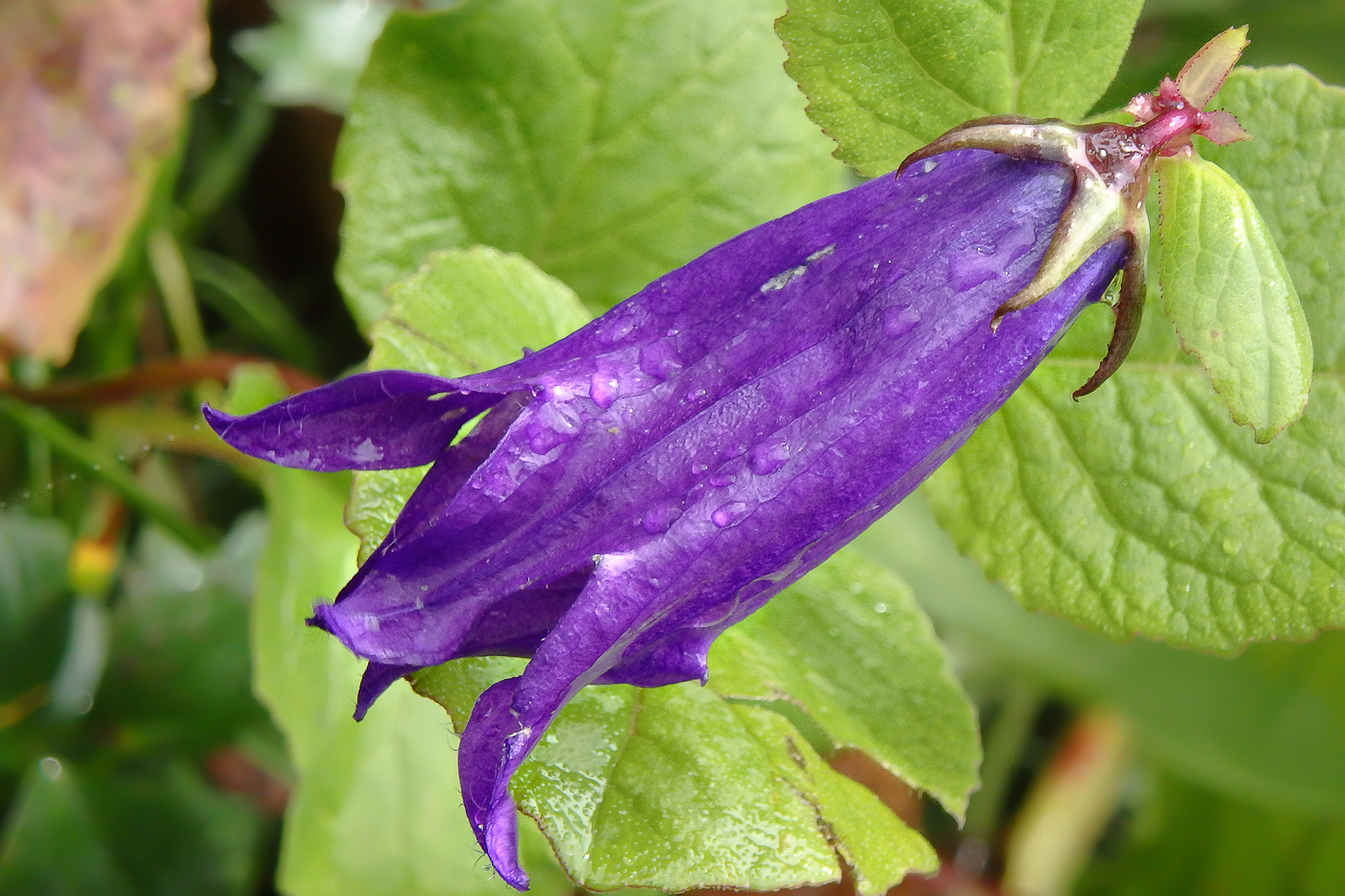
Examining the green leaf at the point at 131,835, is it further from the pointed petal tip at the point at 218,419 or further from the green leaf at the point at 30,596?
the pointed petal tip at the point at 218,419

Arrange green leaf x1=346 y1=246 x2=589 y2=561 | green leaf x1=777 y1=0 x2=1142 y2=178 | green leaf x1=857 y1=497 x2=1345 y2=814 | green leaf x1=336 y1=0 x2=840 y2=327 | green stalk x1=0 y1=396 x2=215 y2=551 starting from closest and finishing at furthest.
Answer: green leaf x1=777 y1=0 x2=1142 y2=178, green leaf x1=346 y1=246 x2=589 y2=561, green leaf x1=336 y1=0 x2=840 y2=327, green stalk x1=0 y1=396 x2=215 y2=551, green leaf x1=857 y1=497 x2=1345 y2=814

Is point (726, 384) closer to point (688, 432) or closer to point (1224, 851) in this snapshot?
point (688, 432)

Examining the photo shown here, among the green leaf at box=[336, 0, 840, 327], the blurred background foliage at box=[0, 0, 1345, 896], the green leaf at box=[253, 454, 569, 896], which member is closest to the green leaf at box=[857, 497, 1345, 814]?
the blurred background foliage at box=[0, 0, 1345, 896]

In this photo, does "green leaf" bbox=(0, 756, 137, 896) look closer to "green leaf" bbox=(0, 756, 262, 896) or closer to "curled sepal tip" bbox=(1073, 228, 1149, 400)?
"green leaf" bbox=(0, 756, 262, 896)

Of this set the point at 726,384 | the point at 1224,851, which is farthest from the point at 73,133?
the point at 1224,851

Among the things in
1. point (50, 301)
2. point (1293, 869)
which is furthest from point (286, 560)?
point (1293, 869)

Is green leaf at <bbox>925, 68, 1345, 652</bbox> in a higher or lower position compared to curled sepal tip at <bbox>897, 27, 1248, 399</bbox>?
lower
